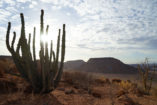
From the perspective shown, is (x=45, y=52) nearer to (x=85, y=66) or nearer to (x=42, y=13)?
(x=42, y=13)

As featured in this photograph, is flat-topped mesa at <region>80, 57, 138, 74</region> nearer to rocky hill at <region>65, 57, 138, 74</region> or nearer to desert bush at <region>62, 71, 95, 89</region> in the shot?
rocky hill at <region>65, 57, 138, 74</region>

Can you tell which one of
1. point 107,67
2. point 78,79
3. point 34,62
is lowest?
point 107,67

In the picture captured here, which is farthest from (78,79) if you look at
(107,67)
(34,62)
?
(107,67)

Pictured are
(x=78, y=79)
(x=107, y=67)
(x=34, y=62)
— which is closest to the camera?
(x=34, y=62)

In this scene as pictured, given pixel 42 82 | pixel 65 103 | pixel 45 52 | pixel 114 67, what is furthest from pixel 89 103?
pixel 114 67

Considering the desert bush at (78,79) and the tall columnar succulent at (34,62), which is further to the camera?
the desert bush at (78,79)

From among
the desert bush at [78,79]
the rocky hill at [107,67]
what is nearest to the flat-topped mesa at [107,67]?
the rocky hill at [107,67]

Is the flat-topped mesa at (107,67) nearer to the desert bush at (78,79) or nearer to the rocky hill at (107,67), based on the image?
the rocky hill at (107,67)

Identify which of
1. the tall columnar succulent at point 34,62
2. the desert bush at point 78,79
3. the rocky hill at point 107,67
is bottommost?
the rocky hill at point 107,67

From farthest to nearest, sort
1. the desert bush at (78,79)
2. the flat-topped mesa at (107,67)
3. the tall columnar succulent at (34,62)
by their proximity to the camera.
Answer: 1. the flat-topped mesa at (107,67)
2. the desert bush at (78,79)
3. the tall columnar succulent at (34,62)

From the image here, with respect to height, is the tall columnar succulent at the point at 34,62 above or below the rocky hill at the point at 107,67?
above

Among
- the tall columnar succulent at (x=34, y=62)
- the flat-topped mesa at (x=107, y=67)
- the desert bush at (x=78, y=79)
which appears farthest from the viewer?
the flat-topped mesa at (x=107, y=67)

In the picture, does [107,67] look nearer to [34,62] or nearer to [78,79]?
[78,79]

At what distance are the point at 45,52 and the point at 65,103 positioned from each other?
8.21 feet
